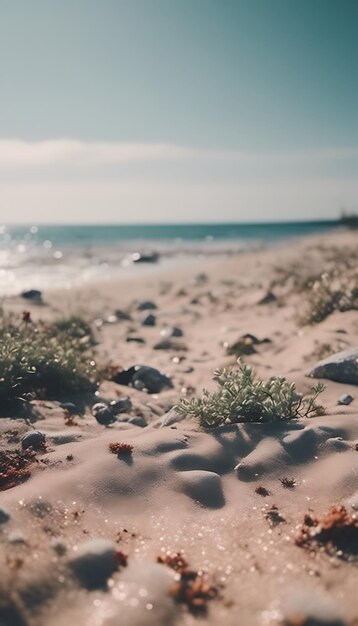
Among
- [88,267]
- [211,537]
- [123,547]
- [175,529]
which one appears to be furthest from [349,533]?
[88,267]

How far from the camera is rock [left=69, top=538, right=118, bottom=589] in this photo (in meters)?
2.97

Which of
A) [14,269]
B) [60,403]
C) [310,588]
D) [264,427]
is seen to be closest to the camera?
[310,588]

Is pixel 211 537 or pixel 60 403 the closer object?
pixel 211 537

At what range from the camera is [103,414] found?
18.5ft

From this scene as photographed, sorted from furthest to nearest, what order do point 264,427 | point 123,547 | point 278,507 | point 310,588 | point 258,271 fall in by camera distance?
point 258,271
point 264,427
point 278,507
point 123,547
point 310,588

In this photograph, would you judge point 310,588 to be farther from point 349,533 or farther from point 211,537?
point 211,537

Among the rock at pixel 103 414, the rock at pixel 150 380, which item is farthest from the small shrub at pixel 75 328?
the rock at pixel 103 414

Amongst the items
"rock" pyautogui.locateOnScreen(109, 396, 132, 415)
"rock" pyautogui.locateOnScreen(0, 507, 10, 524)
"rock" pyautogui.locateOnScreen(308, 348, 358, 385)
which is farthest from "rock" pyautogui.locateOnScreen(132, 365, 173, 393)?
"rock" pyautogui.locateOnScreen(0, 507, 10, 524)

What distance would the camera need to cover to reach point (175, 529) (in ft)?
11.6

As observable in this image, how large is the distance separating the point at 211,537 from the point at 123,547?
631mm

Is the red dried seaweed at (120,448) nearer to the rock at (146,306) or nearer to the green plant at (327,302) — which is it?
the green plant at (327,302)

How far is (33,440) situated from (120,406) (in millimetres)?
1431

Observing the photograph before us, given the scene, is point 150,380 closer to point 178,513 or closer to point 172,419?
point 172,419

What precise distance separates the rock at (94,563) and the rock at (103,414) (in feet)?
7.77
